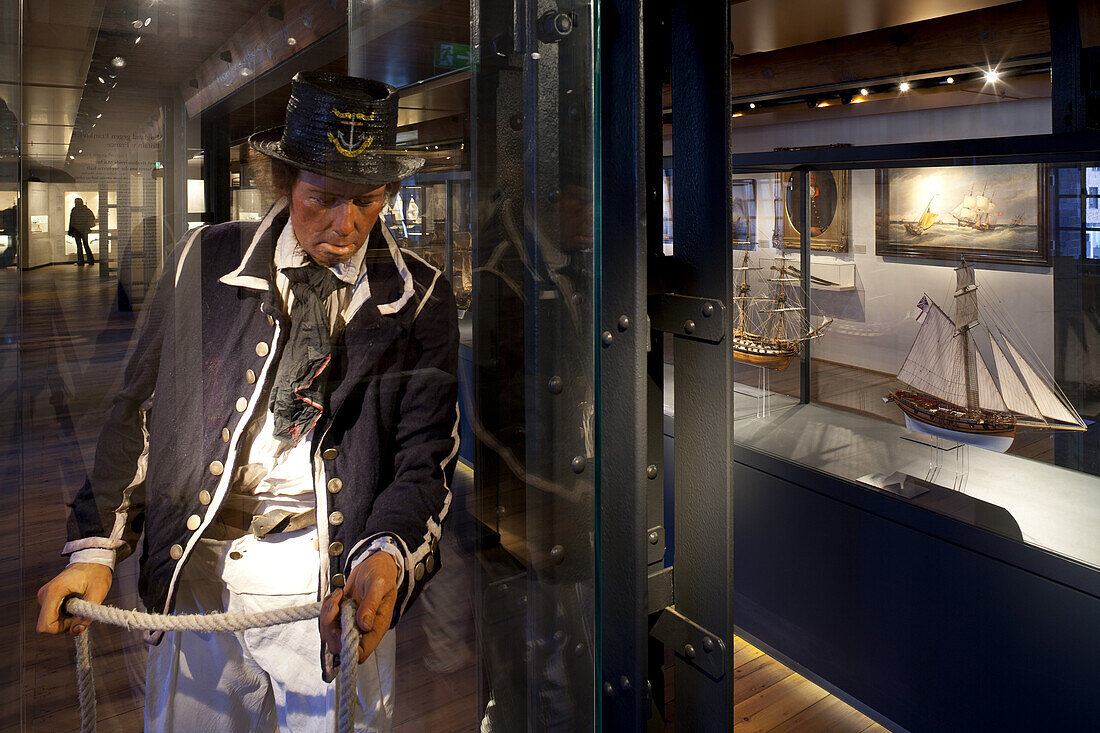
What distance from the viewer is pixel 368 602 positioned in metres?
0.65

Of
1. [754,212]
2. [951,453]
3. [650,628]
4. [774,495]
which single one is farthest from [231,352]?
[754,212]

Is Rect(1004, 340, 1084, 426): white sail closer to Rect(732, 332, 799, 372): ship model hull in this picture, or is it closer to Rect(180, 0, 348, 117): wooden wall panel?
Rect(732, 332, 799, 372): ship model hull

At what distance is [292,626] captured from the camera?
2.08 feet

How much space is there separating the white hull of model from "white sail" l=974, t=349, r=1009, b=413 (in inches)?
3.8

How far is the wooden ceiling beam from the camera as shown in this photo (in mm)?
2510

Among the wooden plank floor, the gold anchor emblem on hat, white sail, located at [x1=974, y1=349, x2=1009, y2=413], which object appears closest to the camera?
the wooden plank floor

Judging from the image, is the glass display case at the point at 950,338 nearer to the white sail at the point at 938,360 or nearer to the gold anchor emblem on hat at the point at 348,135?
the white sail at the point at 938,360

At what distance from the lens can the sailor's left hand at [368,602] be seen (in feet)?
2.12

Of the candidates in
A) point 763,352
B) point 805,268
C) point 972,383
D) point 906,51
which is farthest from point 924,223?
point 763,352

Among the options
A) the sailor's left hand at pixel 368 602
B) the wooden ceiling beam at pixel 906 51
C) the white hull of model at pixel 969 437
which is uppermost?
the wooden ceiling beam at pixel 906 51

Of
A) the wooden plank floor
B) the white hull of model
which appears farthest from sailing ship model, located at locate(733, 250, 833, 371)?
the wooden plank floor

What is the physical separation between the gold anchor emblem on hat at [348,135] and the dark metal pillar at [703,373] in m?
0.48

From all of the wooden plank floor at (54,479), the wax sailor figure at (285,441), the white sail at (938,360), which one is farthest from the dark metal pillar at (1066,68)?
the wooden plank floor at (54,479)

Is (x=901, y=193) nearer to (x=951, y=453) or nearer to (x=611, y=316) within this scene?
(x=951, y=453)
